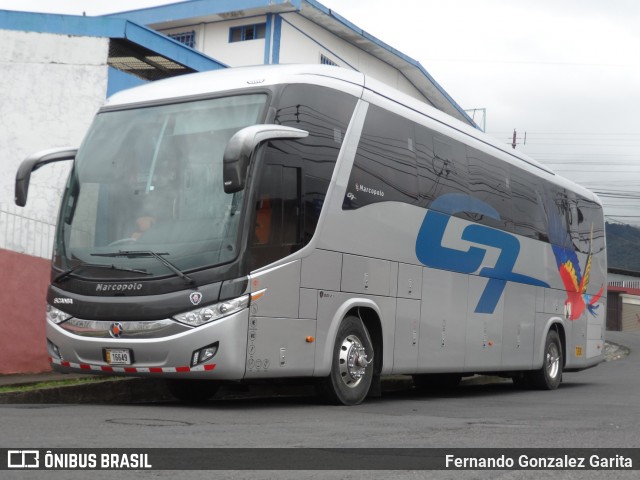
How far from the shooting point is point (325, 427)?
8.15 m

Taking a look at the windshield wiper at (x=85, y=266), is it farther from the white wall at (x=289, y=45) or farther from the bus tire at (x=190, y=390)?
the white wall at (x=289, y=45)

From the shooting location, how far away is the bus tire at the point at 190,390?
38.9 ft

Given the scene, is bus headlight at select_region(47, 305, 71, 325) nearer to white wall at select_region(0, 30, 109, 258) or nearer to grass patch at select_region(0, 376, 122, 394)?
grass patch at select_region(0, 376, 122, 394)

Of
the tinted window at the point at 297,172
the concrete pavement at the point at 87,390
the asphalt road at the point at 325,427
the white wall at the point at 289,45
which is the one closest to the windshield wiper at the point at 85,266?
the tinted window at the point at 297,172

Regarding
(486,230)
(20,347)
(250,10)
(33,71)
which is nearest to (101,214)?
(20,347)

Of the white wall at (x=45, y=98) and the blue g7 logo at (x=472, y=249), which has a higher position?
the white wall at (x=45, y=98)

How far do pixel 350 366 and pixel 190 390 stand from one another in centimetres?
219

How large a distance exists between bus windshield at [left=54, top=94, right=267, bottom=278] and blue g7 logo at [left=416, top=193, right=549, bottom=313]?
3537mm

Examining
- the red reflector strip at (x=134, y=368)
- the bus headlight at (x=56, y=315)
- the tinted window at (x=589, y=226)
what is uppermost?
the tinted window at (x=589, y=226)

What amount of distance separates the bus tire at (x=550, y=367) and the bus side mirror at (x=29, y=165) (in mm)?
9505

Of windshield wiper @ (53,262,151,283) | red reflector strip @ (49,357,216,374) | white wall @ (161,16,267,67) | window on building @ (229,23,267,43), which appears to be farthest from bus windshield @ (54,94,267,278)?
window on building @ (229,23,267,43)

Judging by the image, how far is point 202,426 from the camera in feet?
26.0

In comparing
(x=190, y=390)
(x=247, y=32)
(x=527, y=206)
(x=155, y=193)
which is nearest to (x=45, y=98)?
(x=190, y=390)

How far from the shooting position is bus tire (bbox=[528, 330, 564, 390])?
1717 cm
